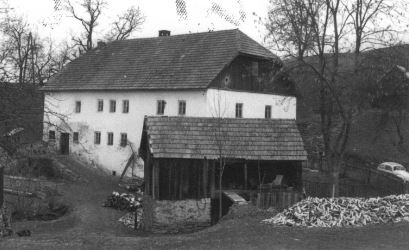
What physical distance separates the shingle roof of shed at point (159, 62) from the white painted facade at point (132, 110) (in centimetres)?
64

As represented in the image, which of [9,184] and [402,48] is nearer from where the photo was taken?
[402,48]

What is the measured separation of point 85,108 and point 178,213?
20544 mm

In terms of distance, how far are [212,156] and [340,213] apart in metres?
6.31

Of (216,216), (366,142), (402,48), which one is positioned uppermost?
(402,48)

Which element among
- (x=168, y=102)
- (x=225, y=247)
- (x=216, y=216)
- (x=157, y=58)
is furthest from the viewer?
(x=157, y=58)

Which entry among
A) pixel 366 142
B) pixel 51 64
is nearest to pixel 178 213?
pixel 366 142

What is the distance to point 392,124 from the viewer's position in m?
45.7

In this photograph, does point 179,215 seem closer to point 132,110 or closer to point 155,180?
point 155,180

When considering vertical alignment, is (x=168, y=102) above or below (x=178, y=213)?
above

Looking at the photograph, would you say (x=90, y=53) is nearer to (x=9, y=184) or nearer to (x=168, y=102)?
(x=168, y=102)

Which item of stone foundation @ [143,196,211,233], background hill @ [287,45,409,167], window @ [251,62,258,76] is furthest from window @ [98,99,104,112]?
stone foundation @ [143,196,211,233]

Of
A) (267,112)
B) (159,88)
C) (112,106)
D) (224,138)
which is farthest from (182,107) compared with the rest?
(224,138)

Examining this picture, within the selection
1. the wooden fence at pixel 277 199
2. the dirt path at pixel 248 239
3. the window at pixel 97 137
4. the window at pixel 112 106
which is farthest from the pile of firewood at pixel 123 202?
the window at pixel 97 137

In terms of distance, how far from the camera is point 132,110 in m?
37.3
